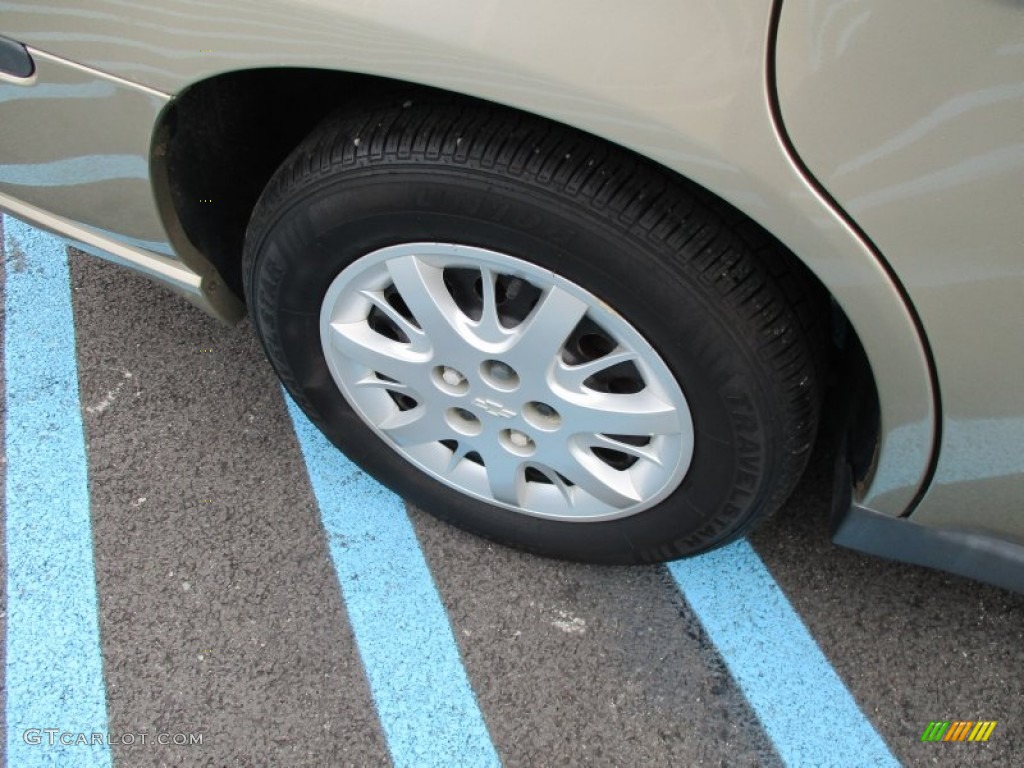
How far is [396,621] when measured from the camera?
1.55 metres

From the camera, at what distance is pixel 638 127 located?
37.8 inches

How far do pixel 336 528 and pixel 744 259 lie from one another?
3.02ft

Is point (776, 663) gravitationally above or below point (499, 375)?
below

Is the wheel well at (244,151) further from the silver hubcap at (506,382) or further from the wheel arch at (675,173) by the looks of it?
the silver hubcap at (506,382)

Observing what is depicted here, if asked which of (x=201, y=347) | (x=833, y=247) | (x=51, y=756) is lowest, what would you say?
(x=51, y=756)

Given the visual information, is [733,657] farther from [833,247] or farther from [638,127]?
[638,127]

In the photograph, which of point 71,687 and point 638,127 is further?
point 71,687

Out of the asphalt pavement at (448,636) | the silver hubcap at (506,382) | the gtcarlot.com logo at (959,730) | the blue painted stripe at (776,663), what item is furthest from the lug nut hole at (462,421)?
the gtcarlot.com logo at (959,730)

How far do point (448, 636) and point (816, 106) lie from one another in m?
1.02

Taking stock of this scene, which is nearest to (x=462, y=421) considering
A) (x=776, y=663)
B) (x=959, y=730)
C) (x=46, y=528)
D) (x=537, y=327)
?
(x=537, y=327)

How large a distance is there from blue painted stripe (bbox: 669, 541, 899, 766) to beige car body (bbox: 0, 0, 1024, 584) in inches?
15.7

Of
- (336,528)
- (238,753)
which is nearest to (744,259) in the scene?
(336,528)

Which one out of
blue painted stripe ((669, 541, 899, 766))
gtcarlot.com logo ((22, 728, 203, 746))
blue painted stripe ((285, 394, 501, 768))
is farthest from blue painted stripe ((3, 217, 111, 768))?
blue painted stripe ((669, 541, 899, 766))

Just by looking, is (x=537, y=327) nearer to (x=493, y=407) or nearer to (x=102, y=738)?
(x=493, y=407)
